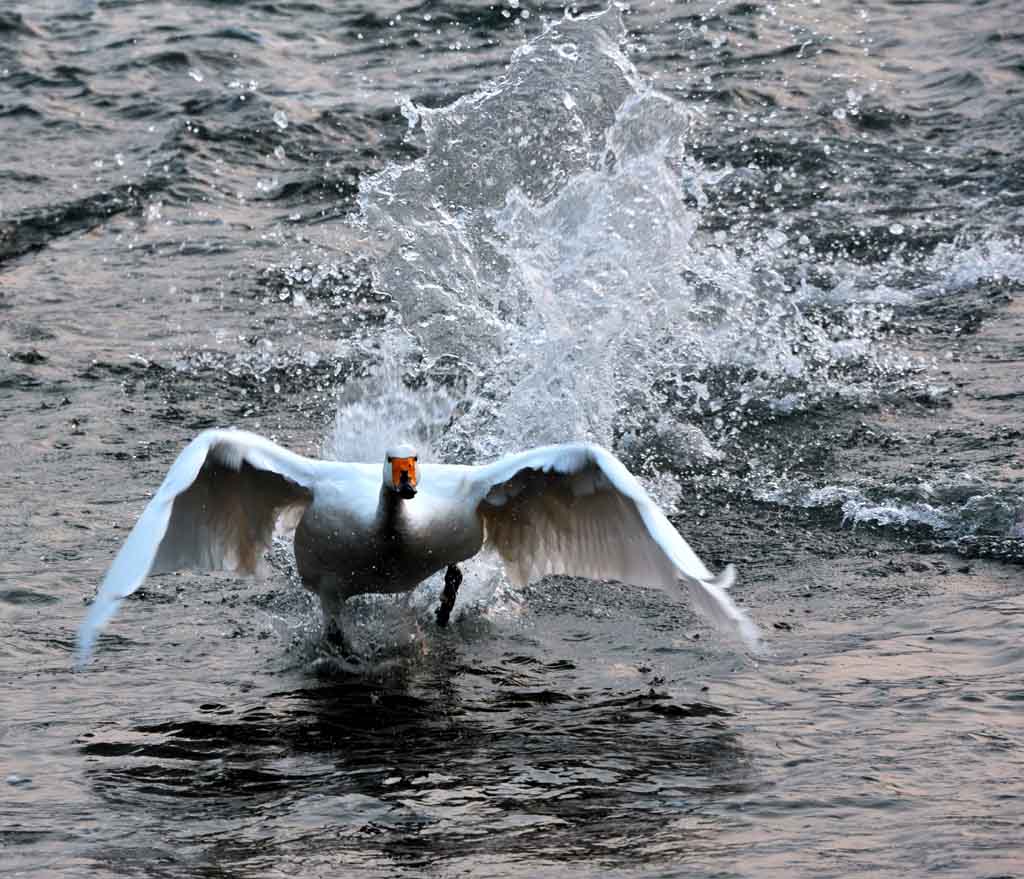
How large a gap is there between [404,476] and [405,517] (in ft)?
0.91

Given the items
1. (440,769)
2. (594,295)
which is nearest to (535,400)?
(594,295)

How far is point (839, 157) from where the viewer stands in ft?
43.3

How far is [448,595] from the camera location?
741 centimetres

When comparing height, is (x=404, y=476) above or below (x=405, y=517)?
above

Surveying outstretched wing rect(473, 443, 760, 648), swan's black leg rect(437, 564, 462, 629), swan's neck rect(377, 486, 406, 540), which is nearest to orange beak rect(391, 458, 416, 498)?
swan's neck rect(377, 486, 406, 540)

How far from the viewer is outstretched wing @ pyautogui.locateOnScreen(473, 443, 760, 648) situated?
6.32 meters

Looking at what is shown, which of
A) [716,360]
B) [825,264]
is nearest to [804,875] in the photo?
[716,360]

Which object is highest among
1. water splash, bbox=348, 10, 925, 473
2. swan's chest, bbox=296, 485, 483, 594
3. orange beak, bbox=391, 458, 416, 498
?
water splash, bbox=348, 10, 925, 473

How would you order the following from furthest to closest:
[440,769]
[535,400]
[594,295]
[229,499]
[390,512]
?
[594,295], [535,400], [229,499], [390,512], [440,769]

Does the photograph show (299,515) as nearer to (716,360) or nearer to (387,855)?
(387,855)

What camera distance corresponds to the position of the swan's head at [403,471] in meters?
6.20

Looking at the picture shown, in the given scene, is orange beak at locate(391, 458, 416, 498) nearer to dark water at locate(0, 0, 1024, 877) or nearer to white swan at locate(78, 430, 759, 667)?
white swan at locate(78, 430, 759, 667)

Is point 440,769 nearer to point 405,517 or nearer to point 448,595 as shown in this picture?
point 405,517

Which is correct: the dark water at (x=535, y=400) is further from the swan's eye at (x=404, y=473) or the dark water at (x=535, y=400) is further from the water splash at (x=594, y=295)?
the swan's eye at (x=404, y=473)
